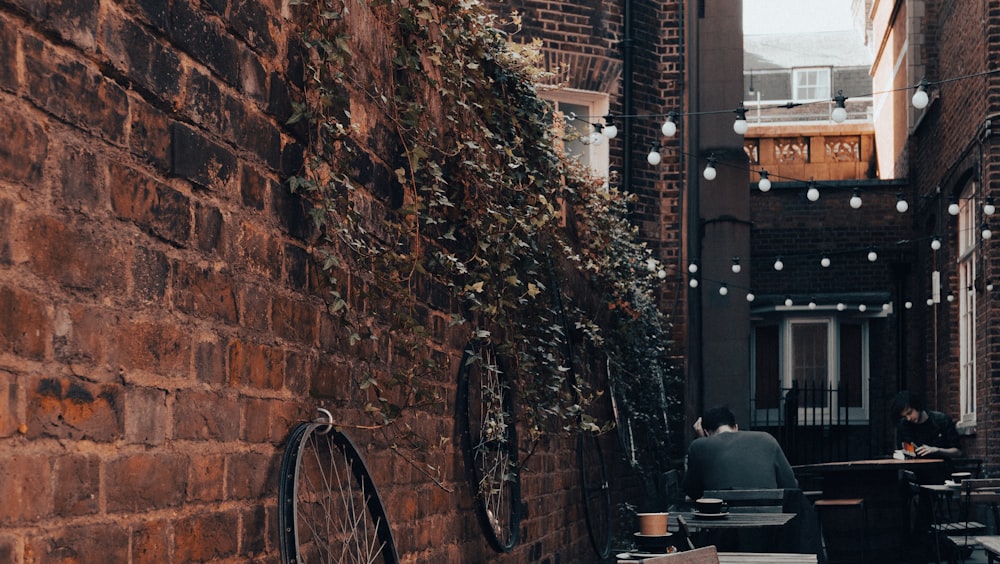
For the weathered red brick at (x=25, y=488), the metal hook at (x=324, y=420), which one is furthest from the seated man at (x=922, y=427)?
the weathered red brick at (x=25, y=488)

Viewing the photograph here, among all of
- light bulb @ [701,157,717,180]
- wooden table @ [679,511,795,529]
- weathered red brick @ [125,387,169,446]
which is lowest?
wooden table @ [679,511,795,529]

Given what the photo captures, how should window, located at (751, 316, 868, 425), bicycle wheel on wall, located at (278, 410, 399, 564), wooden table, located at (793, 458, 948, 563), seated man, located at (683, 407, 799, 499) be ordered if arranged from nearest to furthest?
bicycle wheel on wall, located at (278, 410, 399, 564)
seated man, located at (683, 407, 799, 499)
wooden table, located at (793, 458, 948, 563)
window, located at (751, 316, 868, 425)

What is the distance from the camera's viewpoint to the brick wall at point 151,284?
2137mm

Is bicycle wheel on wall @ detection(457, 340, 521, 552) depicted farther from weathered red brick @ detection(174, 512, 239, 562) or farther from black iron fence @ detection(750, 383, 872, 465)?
black iron fence @ detection(750, 383, 872, 465)

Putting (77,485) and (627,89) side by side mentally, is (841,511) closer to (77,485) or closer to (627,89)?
(627,89)

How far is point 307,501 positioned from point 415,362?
46.1 inches

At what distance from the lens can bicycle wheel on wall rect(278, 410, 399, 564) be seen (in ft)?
10.7

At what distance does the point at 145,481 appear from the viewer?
2.54 m

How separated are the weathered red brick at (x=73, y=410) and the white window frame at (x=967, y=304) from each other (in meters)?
14.3

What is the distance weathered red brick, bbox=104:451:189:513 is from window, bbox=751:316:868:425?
1956 cm

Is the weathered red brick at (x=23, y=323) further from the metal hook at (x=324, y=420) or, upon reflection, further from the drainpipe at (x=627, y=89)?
the drainpipe at (x=627, y=89)

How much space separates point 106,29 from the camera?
2.41m

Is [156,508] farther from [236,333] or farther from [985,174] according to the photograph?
[985,174]

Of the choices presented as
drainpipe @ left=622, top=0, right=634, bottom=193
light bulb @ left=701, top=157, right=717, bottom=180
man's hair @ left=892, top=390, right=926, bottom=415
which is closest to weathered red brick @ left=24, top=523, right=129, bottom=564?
man's hair @ left=892, top=390, right=926, bottom=415
